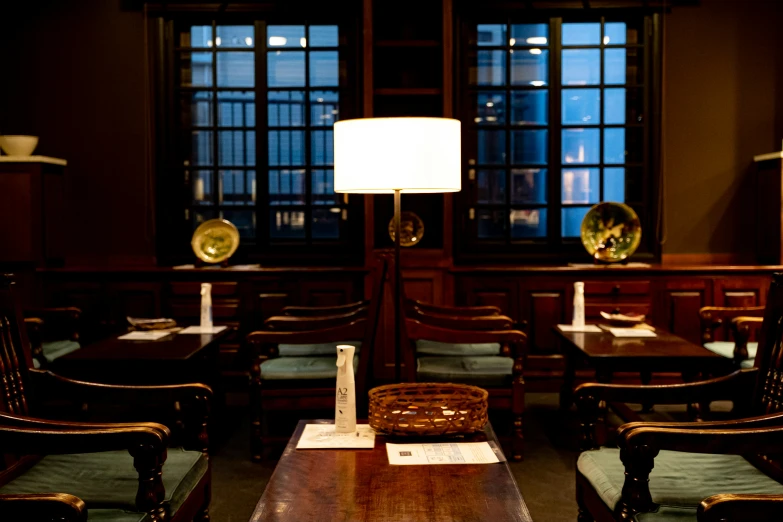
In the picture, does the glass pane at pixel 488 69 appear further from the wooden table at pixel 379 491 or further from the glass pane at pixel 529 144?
the wooden table at pixel 379 491

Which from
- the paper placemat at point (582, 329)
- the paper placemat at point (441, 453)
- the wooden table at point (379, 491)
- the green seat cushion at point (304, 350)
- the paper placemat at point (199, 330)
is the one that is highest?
the paper placemat at point (199, 330)

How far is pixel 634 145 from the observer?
18.8 ft

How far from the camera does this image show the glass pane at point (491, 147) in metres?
5.74

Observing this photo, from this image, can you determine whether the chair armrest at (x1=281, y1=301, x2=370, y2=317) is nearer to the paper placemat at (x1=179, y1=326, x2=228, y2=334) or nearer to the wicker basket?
the paper placemat at (x1=179, y1=326, x2=228, y2=334)

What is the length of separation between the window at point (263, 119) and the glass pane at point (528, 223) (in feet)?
3.82

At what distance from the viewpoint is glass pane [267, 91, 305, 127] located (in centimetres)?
574

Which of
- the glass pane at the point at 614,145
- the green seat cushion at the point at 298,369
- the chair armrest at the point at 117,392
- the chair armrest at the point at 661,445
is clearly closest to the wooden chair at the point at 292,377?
the green seat cushion at the point at 298,369

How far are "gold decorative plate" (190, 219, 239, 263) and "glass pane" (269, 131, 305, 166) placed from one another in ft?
1.93

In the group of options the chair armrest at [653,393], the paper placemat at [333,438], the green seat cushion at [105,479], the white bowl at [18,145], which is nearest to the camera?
the green seat cushion at [105,479]

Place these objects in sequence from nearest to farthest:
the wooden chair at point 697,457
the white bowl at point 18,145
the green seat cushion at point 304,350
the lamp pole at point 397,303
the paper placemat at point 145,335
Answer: the wooden chair at point 697,457 → the lamp pole at point 397,303 → the paper placemat at point 145,335 → the green seat cushion at point 304,350 → the white bowl at point 18,145

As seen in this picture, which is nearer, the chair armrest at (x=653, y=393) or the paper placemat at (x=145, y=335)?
the chair armrest at (x=653, y=393)

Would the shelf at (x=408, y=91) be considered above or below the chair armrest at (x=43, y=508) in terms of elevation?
above

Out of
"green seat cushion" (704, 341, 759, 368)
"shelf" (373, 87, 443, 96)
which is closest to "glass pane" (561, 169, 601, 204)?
"shelf" (373, 87, 443, 96)

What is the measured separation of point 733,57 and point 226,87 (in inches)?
142
